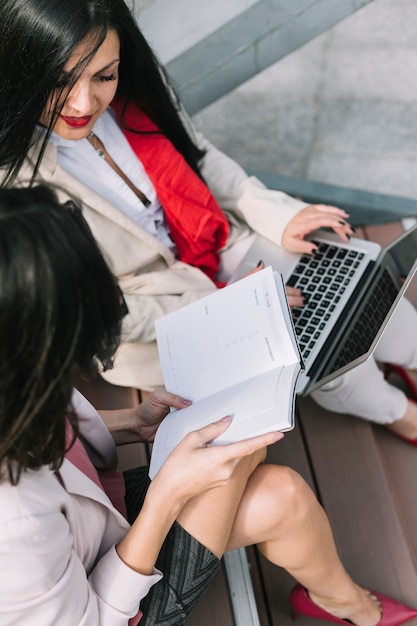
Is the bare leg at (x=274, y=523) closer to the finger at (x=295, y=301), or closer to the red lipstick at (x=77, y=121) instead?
the finger at (x=295, y=301)

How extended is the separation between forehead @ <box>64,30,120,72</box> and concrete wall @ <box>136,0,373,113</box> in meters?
0.56

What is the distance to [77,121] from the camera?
55.0 inches

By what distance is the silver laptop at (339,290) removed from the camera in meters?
1.50

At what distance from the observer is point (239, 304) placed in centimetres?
131

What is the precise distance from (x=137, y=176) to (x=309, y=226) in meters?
0.39

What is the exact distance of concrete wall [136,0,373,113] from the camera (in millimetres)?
1860

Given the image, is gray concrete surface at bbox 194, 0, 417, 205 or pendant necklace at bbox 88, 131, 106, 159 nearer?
pendant necklace at bbox 88, 131, 106, 159

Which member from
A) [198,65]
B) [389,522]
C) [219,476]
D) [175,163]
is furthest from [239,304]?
[198,65]

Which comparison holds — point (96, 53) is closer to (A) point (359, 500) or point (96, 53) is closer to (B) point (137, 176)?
(B) point (137, 176)

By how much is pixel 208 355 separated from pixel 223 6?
102 centimetres

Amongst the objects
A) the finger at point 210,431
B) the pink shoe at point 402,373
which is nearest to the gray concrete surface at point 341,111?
the pink shoe at point 402,373

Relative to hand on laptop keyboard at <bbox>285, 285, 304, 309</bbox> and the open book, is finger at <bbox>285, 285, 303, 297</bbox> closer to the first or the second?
hand on laptop keyboard at <bbox>285, 285, 304, 309</bbox>

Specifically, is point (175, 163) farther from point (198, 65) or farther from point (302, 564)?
point (302, 564)

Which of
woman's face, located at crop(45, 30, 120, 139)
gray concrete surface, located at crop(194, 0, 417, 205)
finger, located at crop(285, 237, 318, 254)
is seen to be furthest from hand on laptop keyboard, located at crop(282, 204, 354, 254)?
gray concrete surface, located at crop(194, 0, 417, 205)
